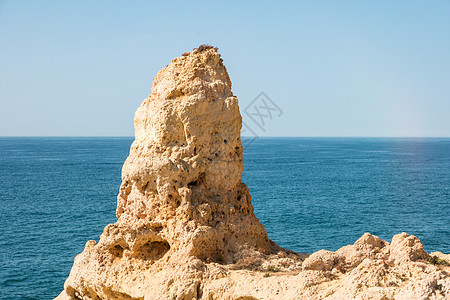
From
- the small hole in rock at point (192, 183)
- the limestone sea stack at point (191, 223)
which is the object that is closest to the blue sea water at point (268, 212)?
the limestone sea stack at point (191, 223)

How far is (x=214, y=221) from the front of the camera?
53.7 ft

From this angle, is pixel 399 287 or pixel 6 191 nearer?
pixel 399 287

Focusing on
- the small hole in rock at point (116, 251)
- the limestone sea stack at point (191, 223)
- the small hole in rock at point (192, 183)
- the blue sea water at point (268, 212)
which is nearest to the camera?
the limestone sea stack at point (191, 223)

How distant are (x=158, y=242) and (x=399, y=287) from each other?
7992 millimetres

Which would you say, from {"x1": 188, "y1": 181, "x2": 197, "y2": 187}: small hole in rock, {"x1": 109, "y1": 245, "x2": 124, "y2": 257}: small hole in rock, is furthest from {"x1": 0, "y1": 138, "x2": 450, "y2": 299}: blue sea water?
{"x1": 188, "y1": 181, "x2": 197, "y2": 187}: small hole in rock

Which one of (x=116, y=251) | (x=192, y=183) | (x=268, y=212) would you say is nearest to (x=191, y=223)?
(x=192, y=183)

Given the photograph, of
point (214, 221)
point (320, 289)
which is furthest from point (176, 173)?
point (320, 289)

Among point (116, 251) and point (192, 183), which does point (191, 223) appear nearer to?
point (192, 183)

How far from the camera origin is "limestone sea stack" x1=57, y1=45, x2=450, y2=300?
14406 millimetres

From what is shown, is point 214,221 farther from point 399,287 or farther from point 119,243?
point 399,287

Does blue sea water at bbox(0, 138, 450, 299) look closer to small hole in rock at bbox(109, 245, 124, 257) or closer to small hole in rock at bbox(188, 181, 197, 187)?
small hole in rock at bbox(109, 245, 124, 257)

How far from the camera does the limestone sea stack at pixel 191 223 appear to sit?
14.4 meters

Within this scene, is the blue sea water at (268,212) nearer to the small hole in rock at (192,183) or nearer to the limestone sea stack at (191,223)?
the limestone sea stack at (191,223)

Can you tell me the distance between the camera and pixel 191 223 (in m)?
15.7
